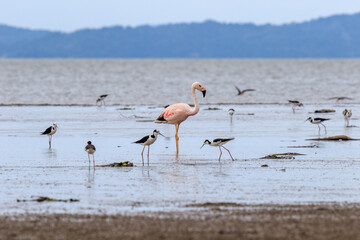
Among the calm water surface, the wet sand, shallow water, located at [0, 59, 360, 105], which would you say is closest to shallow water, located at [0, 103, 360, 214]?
the calm water surface

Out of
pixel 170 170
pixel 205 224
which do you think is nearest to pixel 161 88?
pixel 170 170

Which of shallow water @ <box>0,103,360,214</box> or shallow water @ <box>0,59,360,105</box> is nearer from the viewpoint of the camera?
shallow water @ <box>0,103,360,214</box>

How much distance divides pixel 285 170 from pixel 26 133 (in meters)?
11.8

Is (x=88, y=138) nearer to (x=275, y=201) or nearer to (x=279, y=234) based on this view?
(x=275, y=201)

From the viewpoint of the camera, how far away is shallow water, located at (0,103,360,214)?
11.4 m

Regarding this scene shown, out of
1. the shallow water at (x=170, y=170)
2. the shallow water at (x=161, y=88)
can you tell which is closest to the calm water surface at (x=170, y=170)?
the shallow water at (x=170, y=170)

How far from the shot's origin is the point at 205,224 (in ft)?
30.7

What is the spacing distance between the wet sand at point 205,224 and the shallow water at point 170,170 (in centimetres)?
66

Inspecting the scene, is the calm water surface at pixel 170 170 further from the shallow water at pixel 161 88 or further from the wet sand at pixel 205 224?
the shallow water at pixel 161 88

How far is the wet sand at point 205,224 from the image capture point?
8.77 m

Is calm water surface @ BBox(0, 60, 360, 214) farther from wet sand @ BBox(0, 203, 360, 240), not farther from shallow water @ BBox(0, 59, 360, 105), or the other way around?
shallow water @ BBox(0, 59, 360, 105)

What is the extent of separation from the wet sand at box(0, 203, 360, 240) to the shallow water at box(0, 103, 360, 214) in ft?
2.16

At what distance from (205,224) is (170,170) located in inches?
216

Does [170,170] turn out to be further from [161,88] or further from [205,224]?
[161,88]
